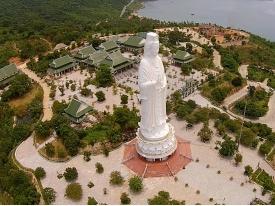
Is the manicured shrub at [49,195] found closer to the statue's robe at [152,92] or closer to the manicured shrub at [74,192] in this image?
the manicured shrub at [74,192]

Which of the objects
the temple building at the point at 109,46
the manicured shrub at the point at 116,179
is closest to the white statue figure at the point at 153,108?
the manicured shrub at the point at 116,179

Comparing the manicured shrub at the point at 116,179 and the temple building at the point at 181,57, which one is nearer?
the manicured shrub at the point at 116,179

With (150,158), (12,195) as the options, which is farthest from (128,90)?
(12,195)

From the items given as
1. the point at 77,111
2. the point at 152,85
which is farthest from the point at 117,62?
the point at 152,85

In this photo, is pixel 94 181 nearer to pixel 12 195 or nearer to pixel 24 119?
pixel 12 195

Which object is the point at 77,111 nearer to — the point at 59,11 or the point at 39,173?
the point at 39,173
